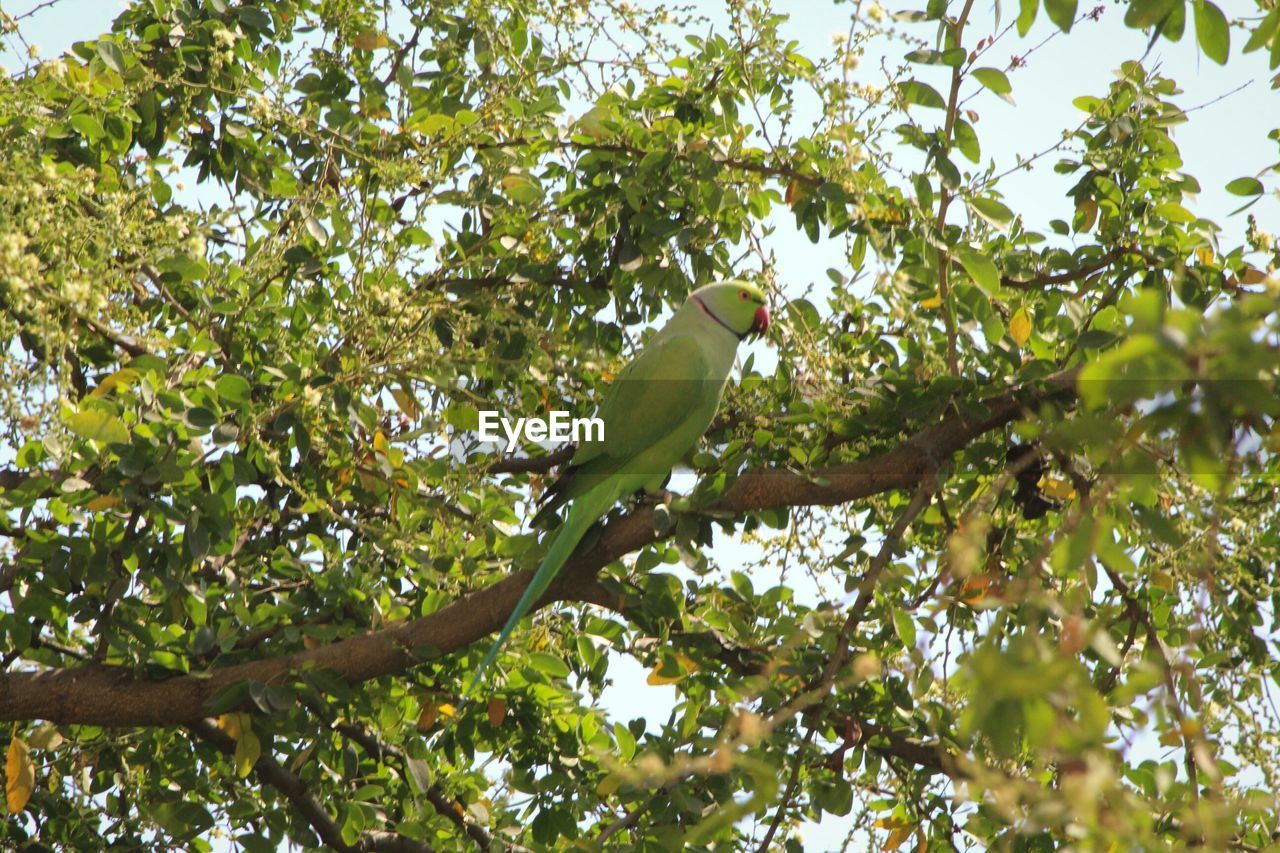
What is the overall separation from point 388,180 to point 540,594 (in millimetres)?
947

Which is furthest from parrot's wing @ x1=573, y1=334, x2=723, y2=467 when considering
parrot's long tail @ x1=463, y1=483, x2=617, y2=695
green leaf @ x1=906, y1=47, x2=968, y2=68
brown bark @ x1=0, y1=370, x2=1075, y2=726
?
green leaf @ x1=906, y1=47, x2=968, y2=68

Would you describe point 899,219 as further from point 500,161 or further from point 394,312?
point 394,312

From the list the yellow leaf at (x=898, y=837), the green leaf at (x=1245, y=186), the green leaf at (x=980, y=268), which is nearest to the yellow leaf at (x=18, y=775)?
the yellow leaf at (x=898, y=837)

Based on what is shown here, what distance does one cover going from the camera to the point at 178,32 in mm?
3020

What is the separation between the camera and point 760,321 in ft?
9.75

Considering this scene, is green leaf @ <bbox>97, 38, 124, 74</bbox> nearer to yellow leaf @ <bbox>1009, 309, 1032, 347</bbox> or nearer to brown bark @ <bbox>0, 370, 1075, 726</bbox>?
brown bark @ <bbox>0, 370, 1075, 726</bbox>

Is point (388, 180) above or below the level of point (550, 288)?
below

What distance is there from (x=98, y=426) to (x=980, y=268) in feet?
5.51

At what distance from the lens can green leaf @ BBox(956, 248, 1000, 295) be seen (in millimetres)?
2246

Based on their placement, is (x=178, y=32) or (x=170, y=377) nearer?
(x=170, y=377)

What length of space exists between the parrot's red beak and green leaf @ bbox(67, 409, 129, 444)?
1461mm

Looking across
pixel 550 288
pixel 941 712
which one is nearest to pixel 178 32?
pixel 550 288

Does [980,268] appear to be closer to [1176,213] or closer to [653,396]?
[1176,213]

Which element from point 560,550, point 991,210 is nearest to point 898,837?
point 560,550
